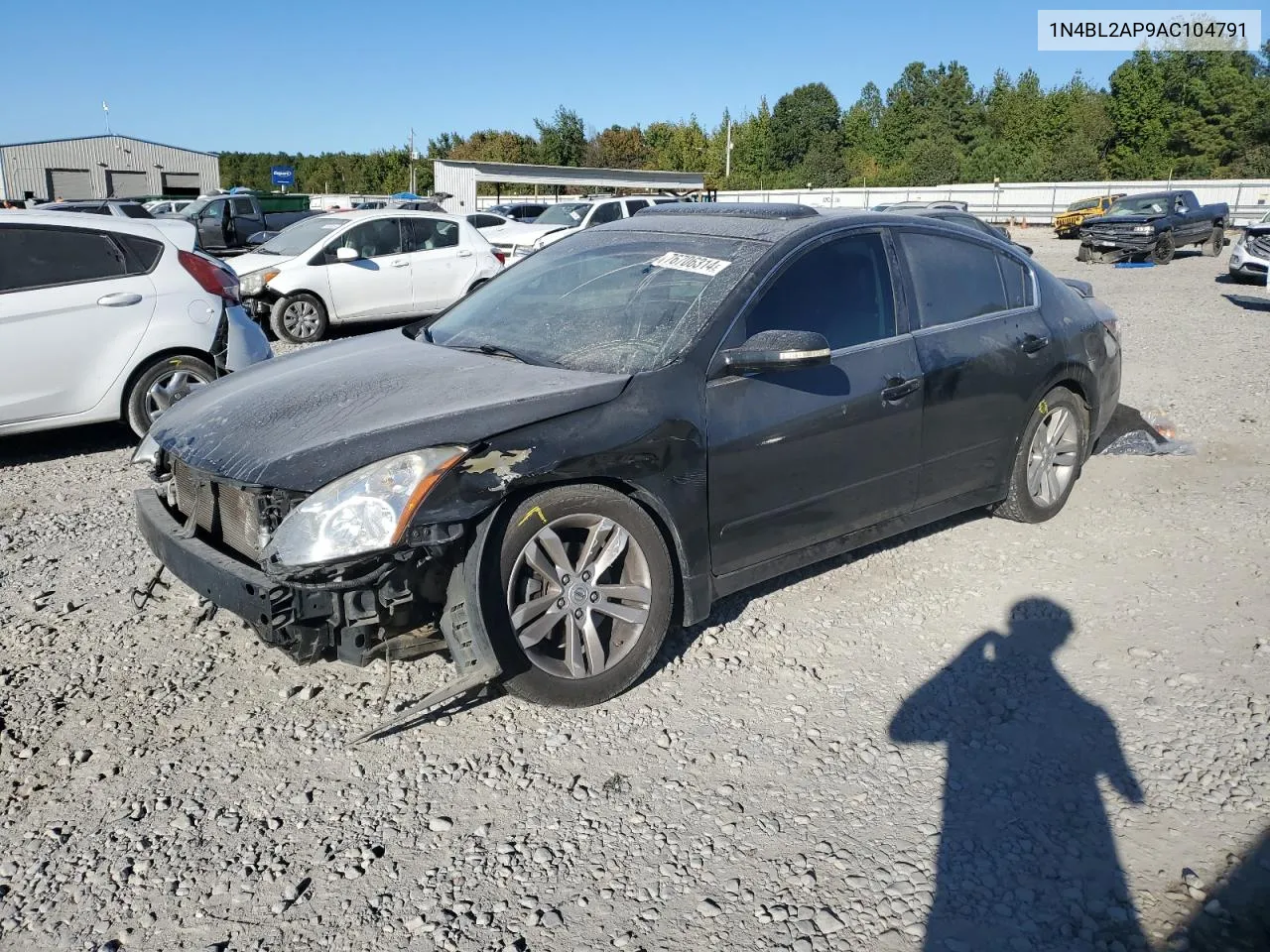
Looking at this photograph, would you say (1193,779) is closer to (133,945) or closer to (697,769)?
(697,769)

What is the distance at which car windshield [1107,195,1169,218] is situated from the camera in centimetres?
2477

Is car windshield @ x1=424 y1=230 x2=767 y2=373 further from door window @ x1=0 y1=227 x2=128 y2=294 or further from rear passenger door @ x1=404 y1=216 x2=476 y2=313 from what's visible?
rear passenger door @ x1=404 y1=216 x2=476 y2=313

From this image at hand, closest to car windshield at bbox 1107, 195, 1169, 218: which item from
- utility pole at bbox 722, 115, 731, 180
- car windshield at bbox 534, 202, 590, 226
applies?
car windshield at bbox 534, 202, 590, 226

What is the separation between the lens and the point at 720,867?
8.97ft

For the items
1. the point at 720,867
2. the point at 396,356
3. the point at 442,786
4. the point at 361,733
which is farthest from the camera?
the point at 396,356

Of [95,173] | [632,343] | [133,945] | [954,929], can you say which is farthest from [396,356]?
[95,173]

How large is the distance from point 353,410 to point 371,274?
10.1m

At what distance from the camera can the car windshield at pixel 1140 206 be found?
2477cm

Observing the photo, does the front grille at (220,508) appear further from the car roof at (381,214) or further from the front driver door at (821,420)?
the car roof at (381,214)

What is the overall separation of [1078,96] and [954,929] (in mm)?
77402

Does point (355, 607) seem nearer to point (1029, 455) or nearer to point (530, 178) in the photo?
point (1029, 455)

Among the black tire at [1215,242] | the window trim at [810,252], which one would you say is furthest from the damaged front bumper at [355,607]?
the black tire at [1215,242]

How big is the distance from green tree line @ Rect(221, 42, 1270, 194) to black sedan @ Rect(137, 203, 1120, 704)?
59.3 metres

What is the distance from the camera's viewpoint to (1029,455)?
17.0 ft
